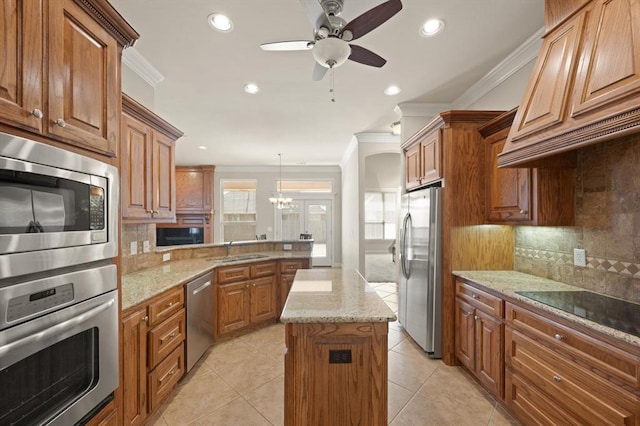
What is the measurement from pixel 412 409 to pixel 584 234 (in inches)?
72.4

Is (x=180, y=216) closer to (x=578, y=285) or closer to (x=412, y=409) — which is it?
(x=412, y=409)

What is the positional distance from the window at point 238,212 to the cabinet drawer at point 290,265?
4.20 meters

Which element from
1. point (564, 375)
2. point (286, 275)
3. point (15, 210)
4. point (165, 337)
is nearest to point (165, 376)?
point (165, 337)

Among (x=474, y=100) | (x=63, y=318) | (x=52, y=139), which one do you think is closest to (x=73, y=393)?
(x=63, y=318)

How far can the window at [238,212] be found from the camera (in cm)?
777

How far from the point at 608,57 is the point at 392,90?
80.3 inches

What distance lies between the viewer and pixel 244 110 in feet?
12.6

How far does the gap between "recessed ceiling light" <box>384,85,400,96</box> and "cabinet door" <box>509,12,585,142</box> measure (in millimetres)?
1506

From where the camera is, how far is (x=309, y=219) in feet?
25.7

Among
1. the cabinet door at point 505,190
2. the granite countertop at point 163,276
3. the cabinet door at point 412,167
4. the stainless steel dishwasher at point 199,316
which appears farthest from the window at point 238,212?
the cabinet door at point 505,190

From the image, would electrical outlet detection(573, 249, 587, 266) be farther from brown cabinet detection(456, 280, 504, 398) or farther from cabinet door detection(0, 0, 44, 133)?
cabinet door detection(0, 0, 44, 133)

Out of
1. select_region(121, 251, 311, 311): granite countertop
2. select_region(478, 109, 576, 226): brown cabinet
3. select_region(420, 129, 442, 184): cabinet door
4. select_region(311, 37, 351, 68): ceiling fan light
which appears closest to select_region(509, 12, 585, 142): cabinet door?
select_region(478, 109, 576, 226): brown cabinet

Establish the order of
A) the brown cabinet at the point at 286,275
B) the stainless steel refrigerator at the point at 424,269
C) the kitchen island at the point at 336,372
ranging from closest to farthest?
the kitchen island at the point at 336,372, the stainless steel refrigerator at the point at 424,269, the brown cabinet at the point at 286,275

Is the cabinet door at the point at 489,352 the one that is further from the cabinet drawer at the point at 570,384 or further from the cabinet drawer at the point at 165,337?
the cabinet drawer at the point at 165,337
